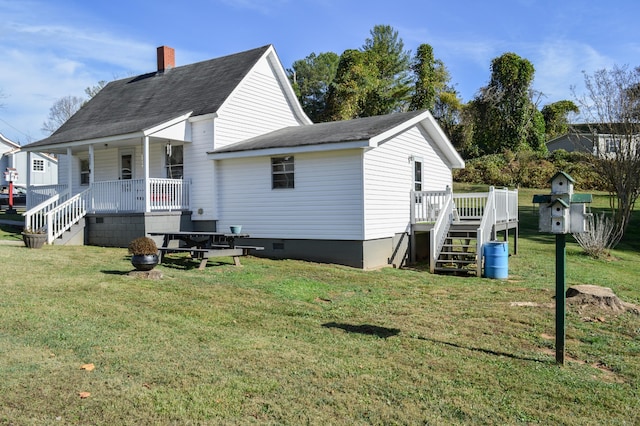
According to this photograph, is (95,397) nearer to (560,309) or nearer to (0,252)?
(560,309)

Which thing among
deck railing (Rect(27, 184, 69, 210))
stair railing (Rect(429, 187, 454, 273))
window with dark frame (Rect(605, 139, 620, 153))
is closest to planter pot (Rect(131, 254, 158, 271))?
stair railing (Rect(429, 187, 454, 273))

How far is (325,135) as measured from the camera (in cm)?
1409

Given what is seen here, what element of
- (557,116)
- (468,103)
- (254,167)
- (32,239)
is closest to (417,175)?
(254,167)

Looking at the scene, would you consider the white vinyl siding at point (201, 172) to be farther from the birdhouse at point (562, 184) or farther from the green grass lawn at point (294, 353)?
the birdhouse at point (562, 184)

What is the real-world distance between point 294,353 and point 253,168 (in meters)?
9.79

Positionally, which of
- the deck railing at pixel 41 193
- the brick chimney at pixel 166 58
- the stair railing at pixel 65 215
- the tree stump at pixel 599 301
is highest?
the brick chimney at pixel 166 58

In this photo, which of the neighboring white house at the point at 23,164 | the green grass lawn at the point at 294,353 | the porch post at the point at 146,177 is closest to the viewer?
the green grass lawn at the point at 294,353

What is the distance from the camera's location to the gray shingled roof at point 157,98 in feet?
54.2

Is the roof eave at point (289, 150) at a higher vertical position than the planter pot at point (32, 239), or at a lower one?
higher

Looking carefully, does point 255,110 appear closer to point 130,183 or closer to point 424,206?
point 130,183

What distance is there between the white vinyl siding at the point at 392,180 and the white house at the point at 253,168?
0.11ft

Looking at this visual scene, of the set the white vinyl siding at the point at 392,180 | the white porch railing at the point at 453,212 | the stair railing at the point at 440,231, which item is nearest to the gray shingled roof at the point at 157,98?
the white vinyl siding at the point at 392,180

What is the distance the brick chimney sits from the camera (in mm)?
21000

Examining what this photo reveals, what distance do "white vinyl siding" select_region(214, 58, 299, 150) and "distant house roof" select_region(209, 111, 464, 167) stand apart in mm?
471
